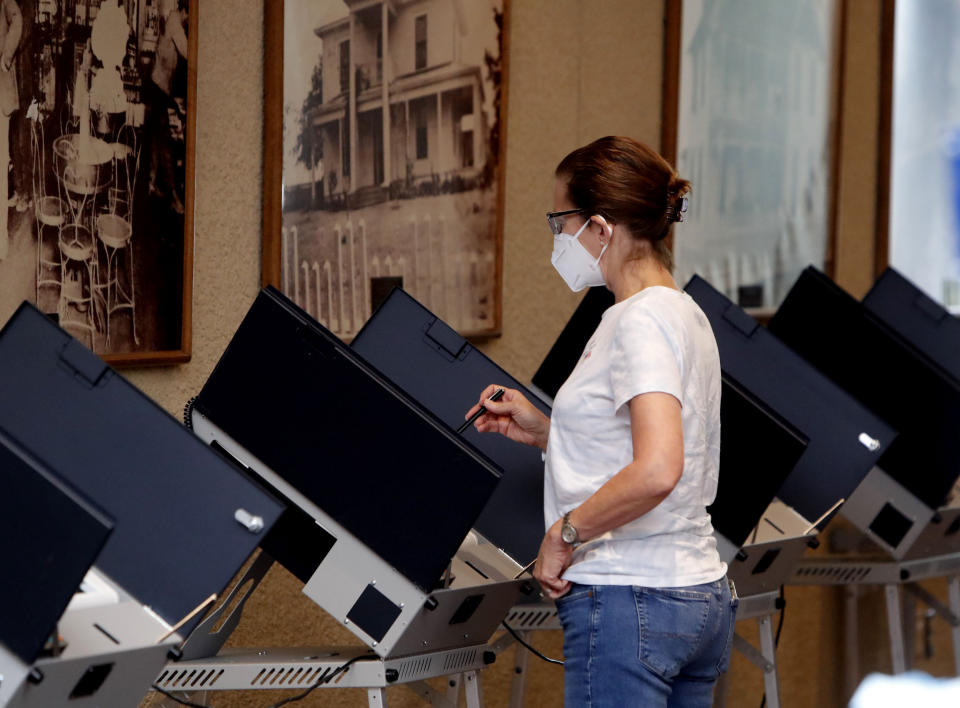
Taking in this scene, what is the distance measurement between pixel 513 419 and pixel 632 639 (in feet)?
1.41

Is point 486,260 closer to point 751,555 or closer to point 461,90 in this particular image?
point 461,90

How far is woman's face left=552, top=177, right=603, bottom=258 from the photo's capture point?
1573 mm

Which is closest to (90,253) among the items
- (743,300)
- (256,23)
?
(256,23)

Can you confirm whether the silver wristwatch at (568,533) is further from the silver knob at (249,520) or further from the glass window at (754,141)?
the glass window at (754,141)

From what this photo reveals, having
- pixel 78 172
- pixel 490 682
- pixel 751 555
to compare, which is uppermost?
pixel 78 172

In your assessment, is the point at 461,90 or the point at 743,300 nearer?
the point at 461,90

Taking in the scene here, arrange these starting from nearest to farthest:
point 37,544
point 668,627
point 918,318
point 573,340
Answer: point 37,544 → point 668,627 → point 573,340 → point 918,318

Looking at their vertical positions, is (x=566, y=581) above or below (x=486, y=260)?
below

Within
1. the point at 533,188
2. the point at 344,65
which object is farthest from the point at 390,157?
the point at 533,188

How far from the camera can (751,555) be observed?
2.16 metres

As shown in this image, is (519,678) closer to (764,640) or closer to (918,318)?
(764,640)

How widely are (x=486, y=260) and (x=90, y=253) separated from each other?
41.9 inches

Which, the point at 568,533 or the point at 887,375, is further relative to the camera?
the point at 887,375

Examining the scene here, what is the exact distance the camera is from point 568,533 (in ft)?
4.93
